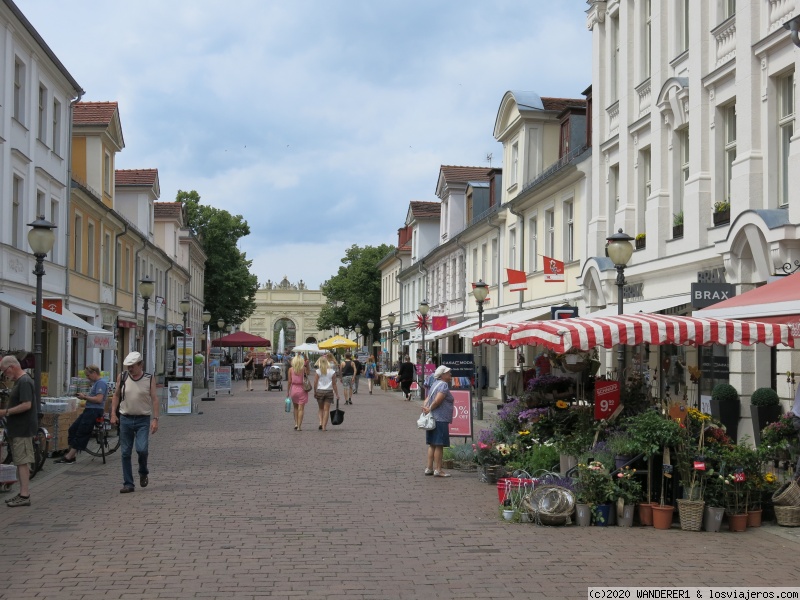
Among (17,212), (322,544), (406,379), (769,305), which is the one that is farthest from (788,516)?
(406,379)

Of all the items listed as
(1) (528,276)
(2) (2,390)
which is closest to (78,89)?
(1) (528,276)

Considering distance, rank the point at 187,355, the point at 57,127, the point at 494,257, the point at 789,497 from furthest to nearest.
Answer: the point at 494,257 < the point at 187,355 < the point at 57,127 < the point at 789,497

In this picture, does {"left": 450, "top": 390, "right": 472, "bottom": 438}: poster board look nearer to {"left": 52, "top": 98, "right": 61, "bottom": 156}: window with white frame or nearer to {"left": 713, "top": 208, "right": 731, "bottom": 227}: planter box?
{"left": 713, "top": 208, "right": 731, "bottom": 227}: planter box

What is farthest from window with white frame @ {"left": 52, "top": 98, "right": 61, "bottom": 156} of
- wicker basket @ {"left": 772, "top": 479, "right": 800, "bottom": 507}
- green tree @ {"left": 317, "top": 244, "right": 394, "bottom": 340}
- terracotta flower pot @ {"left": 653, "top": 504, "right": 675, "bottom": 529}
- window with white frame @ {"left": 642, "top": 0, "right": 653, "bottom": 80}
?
green tree @ {"left": 317, "top": 244, "right": 394, "bottom": 340}

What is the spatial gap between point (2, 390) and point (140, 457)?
2589mm

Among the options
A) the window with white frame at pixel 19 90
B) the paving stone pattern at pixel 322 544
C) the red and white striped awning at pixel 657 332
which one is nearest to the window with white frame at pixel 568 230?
the paving stone pattern at pixel 322 544

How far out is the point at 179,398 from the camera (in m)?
26.5

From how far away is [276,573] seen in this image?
7438 mm

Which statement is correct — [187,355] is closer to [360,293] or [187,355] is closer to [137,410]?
[137,410]

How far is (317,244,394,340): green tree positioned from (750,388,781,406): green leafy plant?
6373cm

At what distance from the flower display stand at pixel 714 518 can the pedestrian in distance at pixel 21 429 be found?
7206 mm

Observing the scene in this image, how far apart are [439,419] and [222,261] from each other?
2393 inches

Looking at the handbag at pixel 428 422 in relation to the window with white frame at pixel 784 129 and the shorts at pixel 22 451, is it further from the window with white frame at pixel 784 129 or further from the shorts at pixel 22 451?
the window with white frame at pixel 784 129

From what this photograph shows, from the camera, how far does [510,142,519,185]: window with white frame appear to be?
31562 millimetres
